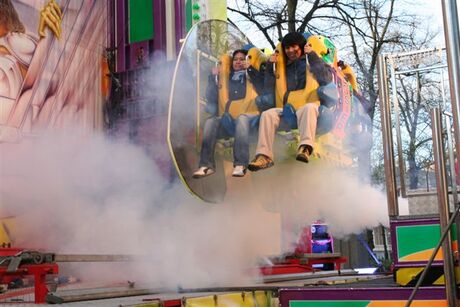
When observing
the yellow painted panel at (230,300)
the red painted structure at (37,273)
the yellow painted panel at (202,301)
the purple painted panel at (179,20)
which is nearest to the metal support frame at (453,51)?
the yellow painted panel at (202,301)

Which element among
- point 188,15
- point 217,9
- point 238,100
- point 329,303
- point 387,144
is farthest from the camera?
point 217,9

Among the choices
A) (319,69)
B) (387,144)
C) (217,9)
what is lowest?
(387,144)

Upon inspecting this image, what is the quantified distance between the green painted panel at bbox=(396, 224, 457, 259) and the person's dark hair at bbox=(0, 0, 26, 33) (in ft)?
13.7

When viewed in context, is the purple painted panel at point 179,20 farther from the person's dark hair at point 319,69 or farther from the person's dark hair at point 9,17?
the person's dark hair at point 319,69

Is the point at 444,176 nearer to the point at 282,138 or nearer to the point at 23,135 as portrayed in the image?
the point at 282,138

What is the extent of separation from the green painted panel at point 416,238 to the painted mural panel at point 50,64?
382cm

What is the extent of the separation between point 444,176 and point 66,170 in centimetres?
445

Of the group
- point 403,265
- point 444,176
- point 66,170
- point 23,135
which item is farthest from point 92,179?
point 444,176

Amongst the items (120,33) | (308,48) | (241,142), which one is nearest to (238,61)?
(308,48)

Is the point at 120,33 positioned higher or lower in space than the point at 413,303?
higher

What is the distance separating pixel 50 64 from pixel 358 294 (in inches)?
177

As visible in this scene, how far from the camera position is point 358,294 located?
7.86ft

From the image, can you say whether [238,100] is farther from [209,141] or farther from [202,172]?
[202,172]

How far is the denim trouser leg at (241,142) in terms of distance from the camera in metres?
5.29
